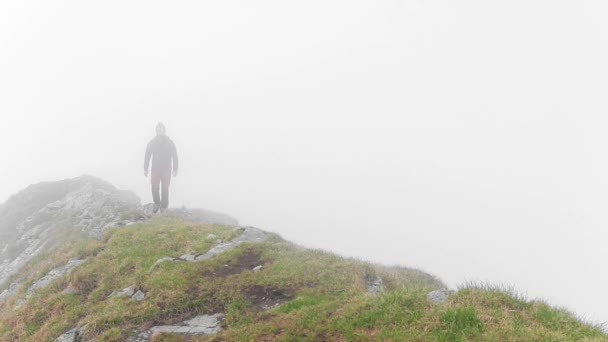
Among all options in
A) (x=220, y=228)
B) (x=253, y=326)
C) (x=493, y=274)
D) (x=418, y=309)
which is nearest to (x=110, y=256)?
(x=220, y=228)

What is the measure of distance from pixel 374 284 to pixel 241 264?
17.5 feet

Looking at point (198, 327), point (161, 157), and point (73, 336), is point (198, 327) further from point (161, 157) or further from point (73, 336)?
point (161, 157)

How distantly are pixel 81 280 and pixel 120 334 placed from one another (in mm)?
5692

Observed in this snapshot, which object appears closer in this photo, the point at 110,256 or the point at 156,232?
the point at 110,256

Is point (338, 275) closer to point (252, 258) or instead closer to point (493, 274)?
point (252, 258)

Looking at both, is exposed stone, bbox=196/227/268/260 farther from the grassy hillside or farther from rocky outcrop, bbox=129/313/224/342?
rocky outcrop, bbox=129/313/224/342

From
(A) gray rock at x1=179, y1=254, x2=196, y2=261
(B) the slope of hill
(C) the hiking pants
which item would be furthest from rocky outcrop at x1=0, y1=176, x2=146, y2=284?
(A) gray rock at x1=179, y1=254, x2=196, y2=261

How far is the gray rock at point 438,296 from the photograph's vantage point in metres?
11.4

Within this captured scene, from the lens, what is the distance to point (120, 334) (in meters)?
12.6

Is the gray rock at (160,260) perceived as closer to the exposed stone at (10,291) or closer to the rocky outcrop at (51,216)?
the rocky outcrop at (51,216)

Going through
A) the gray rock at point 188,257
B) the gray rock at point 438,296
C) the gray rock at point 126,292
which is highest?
the gray rock at point 438,296

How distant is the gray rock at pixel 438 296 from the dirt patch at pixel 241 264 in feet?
24.3

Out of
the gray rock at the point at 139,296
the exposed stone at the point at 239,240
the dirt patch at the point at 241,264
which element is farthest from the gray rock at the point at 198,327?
the exposed stone at the point at 239,240

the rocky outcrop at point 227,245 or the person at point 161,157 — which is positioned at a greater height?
the person at point 161,157
